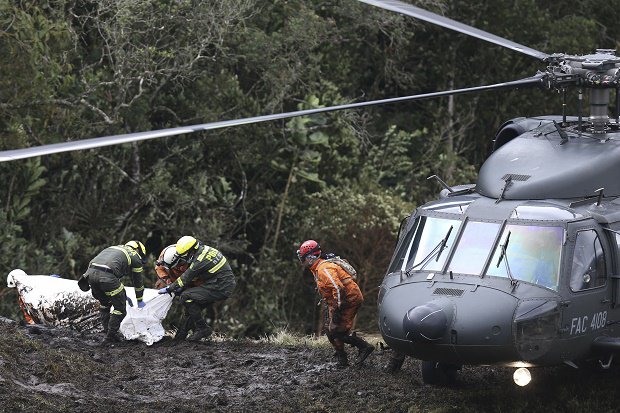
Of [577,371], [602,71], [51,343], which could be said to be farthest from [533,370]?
[51,343]

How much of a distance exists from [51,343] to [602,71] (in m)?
7.19

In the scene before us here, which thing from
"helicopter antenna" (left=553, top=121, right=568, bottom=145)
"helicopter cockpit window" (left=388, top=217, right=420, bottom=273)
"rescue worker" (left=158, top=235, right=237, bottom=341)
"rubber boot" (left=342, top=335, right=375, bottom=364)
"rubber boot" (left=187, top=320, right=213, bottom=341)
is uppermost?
"helicopter antenna" (left=553, top=121, right=568, bottom=145)

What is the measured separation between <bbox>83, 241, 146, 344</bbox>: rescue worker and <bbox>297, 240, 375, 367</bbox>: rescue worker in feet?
8.70

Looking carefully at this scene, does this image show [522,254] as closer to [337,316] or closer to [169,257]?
Answer: [337,316]

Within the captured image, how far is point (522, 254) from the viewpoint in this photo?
1163 cm

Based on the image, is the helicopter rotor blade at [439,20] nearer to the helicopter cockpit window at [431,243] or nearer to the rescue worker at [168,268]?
the helicopter cockpit window at [431,243]

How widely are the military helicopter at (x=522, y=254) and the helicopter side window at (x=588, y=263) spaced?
12mm

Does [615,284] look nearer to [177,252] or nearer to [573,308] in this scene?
[573,308]

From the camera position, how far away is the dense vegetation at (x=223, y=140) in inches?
907

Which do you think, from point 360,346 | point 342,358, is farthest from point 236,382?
point 360,346

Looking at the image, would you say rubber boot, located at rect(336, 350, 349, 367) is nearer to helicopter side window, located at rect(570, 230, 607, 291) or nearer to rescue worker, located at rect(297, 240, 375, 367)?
rescue worker, located at rect(297, 240, 375, 367)

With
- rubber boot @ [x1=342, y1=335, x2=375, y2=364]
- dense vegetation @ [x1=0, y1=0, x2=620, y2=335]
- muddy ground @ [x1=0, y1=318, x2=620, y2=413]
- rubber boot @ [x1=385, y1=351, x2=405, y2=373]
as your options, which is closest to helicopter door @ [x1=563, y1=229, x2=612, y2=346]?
muddy ground @ [x1=0, y1=318, x2=620, y2=413]

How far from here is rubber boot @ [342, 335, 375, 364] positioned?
1395 centimetres

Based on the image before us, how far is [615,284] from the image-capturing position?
1198cm
